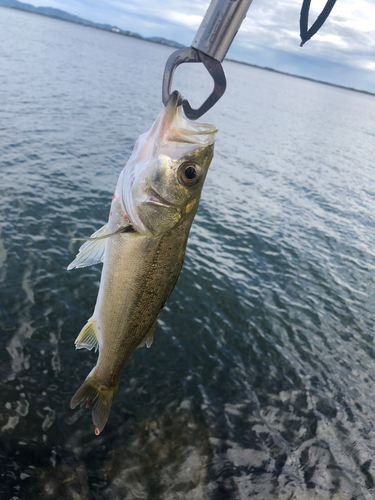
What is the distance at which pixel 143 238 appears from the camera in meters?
3.59

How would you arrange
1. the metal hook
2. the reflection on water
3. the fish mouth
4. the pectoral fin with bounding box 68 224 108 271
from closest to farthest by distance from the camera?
the metal hook < the fish mouth < the pectoral fin with bounding box 68 224 108 271 < the reflection on water

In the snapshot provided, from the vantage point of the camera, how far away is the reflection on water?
6660 millimetres

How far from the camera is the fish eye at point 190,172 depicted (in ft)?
11.4

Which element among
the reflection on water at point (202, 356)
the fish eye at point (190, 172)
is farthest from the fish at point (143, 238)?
the reflection on water at point (202, 356)

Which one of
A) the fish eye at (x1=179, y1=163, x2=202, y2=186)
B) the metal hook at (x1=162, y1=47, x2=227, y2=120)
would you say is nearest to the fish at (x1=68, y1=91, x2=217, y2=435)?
the fish eye at (x1=179, y1=163, x2=202, y2=186)

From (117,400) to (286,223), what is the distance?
12.7 metres

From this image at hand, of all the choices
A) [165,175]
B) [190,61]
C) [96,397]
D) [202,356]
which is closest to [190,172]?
[165,175]

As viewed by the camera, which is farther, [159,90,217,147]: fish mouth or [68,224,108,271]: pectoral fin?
[68,224,108,271]: pectoral fin

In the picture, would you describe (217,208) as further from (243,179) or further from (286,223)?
(243,179)

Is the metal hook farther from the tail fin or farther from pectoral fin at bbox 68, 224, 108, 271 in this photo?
the tail fin

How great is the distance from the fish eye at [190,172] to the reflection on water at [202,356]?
530 centimetres

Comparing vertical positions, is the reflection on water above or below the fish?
below

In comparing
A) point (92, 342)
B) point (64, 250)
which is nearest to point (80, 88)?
point (64, 250)

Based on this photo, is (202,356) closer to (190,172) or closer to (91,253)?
(91,253)
